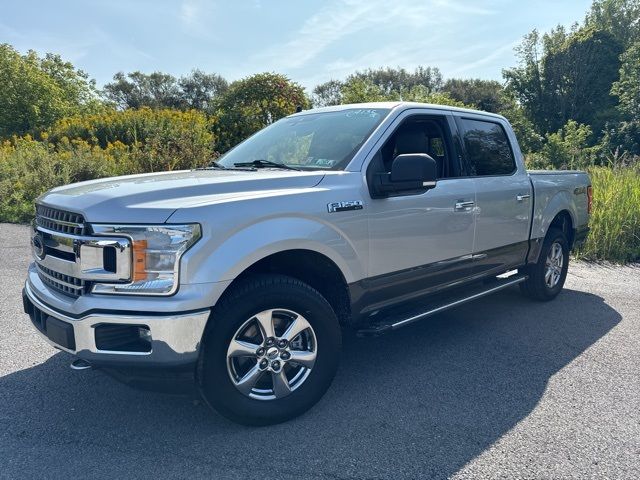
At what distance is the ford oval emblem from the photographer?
10.1 ft

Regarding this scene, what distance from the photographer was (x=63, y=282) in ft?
9.37

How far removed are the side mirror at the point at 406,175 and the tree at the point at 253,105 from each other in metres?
11.9

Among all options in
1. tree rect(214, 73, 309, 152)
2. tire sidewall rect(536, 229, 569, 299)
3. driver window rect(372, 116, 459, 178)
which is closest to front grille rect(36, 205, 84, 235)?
driver window rect(372, 116, 459, 178)

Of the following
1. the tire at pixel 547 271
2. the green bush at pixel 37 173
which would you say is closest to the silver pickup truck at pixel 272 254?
the tire at pixel 547 271

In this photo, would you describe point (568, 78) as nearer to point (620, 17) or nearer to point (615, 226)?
point (620, 17)

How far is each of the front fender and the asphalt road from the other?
0.94m

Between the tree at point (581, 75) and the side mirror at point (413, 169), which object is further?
the tree at point (581, 75)

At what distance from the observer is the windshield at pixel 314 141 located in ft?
12.0

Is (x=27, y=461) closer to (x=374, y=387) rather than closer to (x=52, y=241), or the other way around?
(x=52, y=241)

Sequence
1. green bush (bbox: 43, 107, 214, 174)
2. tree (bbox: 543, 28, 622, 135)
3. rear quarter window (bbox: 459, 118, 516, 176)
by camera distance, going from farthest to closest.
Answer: tree (bbox: 543, 28, 622, 135) → green bush (bbox: 43, 107, 214, 174) → rear quarter window (bbox: 459, 118, 516, 176)

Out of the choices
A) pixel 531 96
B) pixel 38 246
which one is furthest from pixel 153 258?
pixel 531 96

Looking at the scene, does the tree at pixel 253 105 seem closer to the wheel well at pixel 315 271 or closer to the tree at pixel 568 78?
the wheel well at pixel 315 271

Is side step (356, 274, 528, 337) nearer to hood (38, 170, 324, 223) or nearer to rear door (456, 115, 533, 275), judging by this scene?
rear door (456, 115, 533, 275)

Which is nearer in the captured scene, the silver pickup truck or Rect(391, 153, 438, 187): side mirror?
the silver pickup truck
